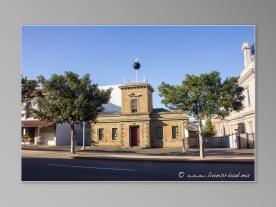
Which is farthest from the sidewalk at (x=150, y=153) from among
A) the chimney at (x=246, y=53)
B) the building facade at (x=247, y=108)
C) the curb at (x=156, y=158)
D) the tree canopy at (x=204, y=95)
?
the chimney at (x=246, y=53)

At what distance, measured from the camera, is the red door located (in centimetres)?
657

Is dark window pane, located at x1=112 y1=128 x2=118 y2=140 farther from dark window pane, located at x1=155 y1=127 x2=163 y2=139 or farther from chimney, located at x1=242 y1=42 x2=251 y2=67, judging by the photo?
chimney, located at x1=242 y1=42 x2=251 y2=67

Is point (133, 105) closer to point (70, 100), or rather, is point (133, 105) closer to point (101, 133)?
point (101, 133)

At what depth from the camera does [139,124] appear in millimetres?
6621

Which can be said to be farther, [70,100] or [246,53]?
[70,100]

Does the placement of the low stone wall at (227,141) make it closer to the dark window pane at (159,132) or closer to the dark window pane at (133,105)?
the dark window pane at (159,132)

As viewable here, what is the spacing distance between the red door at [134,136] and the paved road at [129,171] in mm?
333

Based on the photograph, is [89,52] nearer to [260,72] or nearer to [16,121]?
[16,121]

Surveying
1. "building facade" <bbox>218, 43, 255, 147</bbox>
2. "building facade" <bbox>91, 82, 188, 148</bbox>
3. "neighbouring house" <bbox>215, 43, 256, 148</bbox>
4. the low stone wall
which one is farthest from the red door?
"building facade" <bbox>218, 43, 255, 147</bbox>

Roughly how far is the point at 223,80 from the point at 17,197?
11.2ft

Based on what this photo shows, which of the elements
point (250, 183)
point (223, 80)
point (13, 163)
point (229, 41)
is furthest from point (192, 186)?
point (13, 163)

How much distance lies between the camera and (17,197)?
20.1 feet

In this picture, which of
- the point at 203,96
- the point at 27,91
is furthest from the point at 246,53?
the point at 27,91

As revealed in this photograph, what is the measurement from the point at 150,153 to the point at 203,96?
1.18 m
